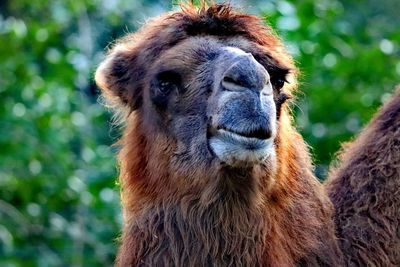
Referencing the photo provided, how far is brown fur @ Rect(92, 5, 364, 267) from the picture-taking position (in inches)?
227

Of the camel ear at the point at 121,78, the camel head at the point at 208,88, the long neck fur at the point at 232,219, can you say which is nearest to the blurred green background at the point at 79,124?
the camel ear at the point at 121,78

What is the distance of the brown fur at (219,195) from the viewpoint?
5.78m

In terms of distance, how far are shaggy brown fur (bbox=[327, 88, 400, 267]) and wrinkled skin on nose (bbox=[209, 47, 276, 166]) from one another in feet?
2.40

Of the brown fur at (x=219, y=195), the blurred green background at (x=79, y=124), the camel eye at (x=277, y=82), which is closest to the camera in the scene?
the brown fur at (x=219, y=195)

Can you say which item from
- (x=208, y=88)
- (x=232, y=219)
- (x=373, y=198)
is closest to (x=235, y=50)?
(x=208, y=88)

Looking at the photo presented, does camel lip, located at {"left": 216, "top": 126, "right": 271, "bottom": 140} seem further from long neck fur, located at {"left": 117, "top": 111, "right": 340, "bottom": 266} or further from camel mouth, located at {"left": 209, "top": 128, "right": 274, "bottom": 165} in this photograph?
long neck fur, located at {"left": 117, "top": 111, "right": 340, "bottom": 266}

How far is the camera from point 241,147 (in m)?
5.42

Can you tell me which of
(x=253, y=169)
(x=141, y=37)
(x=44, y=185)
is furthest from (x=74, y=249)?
(x=253, y=169)

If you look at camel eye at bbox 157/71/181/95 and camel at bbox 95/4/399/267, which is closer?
camel at bbox 95/4/399/267

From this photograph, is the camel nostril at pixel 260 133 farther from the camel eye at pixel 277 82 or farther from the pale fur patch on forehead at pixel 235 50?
the camel eye at pixel 277 82

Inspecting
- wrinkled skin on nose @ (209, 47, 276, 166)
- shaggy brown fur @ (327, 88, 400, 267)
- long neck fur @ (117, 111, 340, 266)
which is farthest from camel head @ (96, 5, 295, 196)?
shaggy brown fur @ (327, 88, 400, 267)

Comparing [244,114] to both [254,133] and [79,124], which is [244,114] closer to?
[254,133]

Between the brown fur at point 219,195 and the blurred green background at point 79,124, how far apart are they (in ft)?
12.2

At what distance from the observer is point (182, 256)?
590 centimetres
